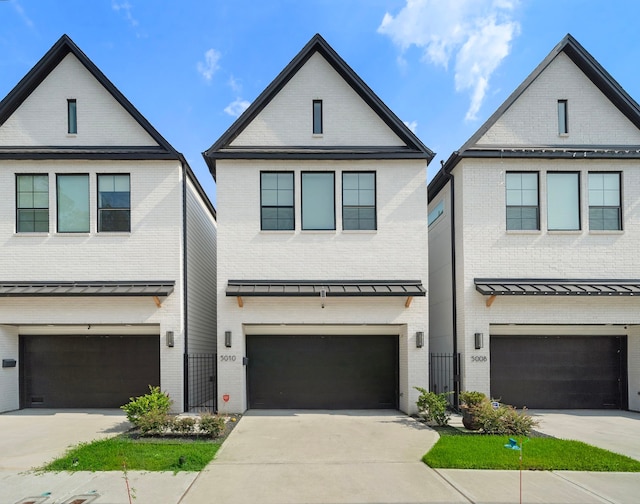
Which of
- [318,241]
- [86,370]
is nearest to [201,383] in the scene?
[86,370]

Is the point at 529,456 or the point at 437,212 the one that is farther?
the point at 437,212

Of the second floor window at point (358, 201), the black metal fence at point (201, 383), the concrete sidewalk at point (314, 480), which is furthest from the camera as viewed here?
the second floor window at point (358, 201)

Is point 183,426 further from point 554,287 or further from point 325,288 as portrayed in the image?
point 554,287

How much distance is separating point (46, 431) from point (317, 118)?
1110cm

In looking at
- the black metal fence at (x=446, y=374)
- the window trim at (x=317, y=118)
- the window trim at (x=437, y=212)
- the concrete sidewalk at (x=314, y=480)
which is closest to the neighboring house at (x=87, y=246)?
the concrete sidewalk at (x=314, y=480)

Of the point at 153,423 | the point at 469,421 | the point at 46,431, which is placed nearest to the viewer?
the point at 153,423

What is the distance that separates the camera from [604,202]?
43.5ft

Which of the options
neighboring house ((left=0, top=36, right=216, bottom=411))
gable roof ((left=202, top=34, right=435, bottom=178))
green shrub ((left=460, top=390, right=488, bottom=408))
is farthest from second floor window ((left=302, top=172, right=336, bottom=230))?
green shrub ((left=460, top=390, right=488, bottom=408))

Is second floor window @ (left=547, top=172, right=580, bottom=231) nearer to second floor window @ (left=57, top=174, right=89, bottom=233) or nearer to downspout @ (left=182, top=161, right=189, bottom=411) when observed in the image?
downspout @ (left=182, top=161, right=189, bottom=411)

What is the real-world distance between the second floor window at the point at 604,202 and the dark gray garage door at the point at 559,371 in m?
3.57

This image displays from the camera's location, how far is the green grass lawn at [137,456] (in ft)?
26.0

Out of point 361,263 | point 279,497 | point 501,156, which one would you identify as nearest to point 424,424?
point 361,263

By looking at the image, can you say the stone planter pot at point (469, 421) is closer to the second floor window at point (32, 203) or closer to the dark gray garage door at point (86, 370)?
the dark gray garage door at point (86, 370)

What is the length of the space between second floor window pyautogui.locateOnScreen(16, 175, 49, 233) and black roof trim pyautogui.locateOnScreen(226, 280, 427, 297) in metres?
6.04
